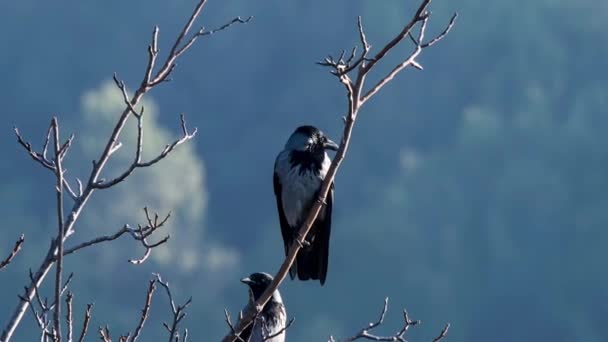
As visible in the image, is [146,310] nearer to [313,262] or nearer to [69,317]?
[69,317]

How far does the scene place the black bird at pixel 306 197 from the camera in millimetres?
8234

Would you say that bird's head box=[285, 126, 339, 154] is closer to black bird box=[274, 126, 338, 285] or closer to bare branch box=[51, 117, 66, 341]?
black bird box=[274, 126, 338, 285]

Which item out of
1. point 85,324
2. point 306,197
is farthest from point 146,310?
point 306,197

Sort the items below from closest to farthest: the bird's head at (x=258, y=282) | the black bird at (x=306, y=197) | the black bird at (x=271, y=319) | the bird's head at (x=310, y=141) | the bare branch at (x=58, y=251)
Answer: the bare branch at (x=58, y=251), the black bird at (x=271, y=319), the black bird at (x=306, y=197), the bird's head at (x=310, y=141), the bird's head at (x=258, y=282)

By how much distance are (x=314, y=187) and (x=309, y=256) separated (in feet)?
1.84

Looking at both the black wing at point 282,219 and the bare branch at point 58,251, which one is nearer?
the bare branch at point 58,251

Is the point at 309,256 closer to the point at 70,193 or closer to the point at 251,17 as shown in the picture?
the point at 251,17

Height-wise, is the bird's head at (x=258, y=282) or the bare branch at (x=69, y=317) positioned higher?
the bird's head at (x=258, y=282)

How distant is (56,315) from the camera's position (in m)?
4.08

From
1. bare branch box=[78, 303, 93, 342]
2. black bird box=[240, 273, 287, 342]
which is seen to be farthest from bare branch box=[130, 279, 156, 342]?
black bird box=[240, 273, 287, 342]

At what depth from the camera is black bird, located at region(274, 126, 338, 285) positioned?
8234 millimetres

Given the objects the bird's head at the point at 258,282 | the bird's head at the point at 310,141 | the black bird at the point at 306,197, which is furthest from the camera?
the bird's head at the point at 258,282

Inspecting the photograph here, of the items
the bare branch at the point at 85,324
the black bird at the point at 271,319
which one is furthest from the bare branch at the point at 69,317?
the black bird at the point at 271,319

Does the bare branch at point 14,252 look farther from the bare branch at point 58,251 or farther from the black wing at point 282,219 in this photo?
the black wing at point 282,219
